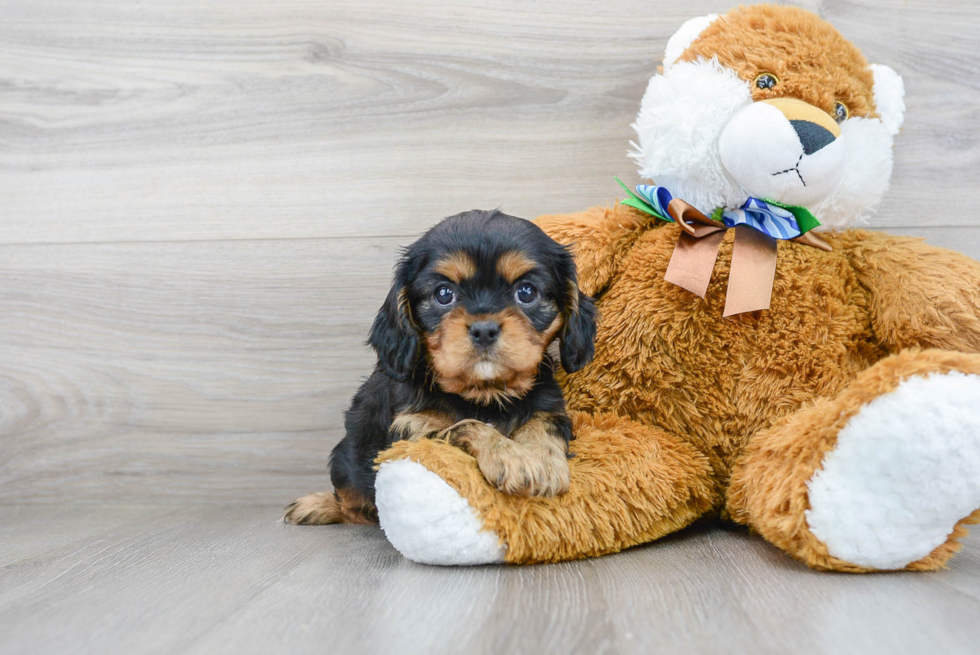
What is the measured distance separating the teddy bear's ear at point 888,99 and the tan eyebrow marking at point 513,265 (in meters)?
0.94

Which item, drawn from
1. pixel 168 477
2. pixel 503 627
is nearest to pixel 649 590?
pixel 503 627

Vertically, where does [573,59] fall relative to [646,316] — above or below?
above

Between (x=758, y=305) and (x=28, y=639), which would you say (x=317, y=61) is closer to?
(x=758, y=305)

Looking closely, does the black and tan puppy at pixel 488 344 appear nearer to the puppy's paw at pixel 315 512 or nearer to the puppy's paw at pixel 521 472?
the puppy's paw at pixel 521 472

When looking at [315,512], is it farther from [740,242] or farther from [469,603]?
[740,242]

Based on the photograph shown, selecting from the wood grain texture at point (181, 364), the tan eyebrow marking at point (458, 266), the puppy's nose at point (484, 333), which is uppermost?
the tan eyebrow marking at point (458, 266)

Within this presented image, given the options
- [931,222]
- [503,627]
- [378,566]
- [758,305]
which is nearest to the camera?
[503,627]

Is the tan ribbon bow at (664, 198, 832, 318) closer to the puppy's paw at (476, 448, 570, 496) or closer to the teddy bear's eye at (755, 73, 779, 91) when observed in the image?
the teddy bear's eye at (755, 73, 779, 91)

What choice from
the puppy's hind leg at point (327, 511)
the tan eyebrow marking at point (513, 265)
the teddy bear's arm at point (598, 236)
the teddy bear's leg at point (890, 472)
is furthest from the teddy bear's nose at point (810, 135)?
the puppy's hind leg at point (327, 511)

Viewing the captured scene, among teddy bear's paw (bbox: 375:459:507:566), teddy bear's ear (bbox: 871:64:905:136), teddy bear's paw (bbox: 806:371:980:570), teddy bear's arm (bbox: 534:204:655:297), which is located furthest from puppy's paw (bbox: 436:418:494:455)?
teddy bear's ear (bbox: 871:64:905:136)

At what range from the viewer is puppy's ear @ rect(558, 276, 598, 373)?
5.19ft

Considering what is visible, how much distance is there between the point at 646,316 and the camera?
5.47 ft

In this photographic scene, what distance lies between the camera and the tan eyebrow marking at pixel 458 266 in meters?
1.48

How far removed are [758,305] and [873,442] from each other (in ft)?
1.34
